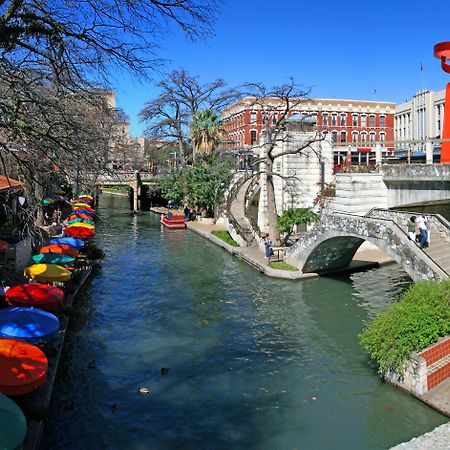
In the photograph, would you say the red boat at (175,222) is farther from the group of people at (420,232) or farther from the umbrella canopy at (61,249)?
the group of people at (420,232)

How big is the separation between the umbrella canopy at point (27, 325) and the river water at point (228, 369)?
1713 millimetres

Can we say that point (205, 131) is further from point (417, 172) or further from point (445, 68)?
point (417, 172)

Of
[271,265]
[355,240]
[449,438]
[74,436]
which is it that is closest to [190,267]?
[271,265]

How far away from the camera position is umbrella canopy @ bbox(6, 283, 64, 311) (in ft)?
54.7

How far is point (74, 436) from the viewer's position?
1191 centimetres

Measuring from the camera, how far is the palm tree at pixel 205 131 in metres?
54.2

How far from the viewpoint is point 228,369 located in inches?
619

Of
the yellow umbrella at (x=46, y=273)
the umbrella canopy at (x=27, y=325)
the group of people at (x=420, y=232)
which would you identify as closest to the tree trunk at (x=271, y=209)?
the group of people at (x=420, y=232)

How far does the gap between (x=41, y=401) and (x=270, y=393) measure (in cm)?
612

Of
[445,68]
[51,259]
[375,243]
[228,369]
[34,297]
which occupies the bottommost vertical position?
[228,369]

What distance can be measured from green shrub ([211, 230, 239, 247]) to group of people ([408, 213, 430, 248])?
17.2 metres

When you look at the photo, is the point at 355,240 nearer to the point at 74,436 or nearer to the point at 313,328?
the point at 313,328

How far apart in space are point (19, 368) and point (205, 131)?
45.3 meters

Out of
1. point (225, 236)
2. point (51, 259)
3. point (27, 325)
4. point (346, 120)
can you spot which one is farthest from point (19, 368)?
point (346, 120)
